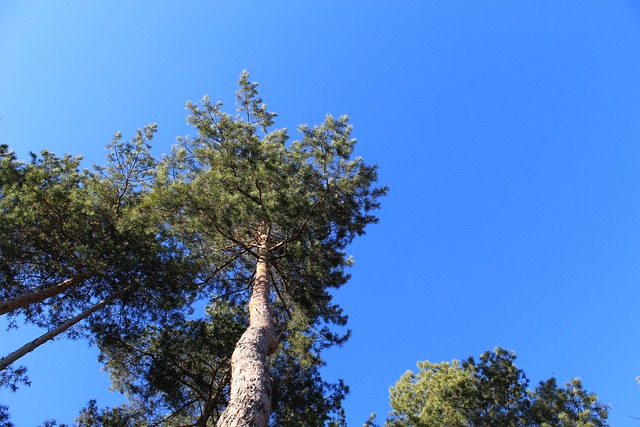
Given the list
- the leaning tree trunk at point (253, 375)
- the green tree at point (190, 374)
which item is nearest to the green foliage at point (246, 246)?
the green tree at point (190, 374)

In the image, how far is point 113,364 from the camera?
10031mm

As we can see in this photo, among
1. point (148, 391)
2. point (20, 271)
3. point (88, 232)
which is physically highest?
point (88, 232)

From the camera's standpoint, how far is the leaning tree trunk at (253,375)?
489cm

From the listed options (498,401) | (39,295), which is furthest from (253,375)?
(498,401)

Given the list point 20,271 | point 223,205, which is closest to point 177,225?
point 223,205

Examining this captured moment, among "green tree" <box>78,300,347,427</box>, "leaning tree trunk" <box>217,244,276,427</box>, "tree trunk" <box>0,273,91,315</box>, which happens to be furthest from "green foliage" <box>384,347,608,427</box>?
"tree trunk" <box>0,273,91,315</box>

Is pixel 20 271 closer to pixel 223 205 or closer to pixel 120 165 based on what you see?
pixel 120 165

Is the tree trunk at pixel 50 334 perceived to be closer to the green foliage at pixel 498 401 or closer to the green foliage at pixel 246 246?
the green foliage at pixel 246 246

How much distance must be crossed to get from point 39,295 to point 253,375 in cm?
612

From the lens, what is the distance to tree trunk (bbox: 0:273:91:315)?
791 cm

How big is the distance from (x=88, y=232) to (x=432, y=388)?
11.6 metres

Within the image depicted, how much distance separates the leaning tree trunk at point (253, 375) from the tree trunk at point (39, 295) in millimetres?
4644

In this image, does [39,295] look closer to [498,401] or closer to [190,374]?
[190,374]

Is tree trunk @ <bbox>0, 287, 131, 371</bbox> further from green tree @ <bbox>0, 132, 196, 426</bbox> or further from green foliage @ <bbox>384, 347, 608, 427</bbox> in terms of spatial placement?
green foliage @ <bbox>384, 347, 608, 427</bbox>
